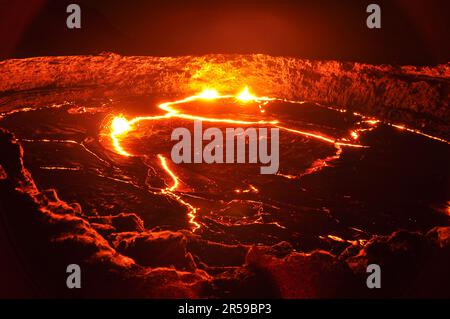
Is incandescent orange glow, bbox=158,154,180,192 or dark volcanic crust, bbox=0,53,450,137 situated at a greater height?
dark volcanic crust, bbox=0,53,450,137

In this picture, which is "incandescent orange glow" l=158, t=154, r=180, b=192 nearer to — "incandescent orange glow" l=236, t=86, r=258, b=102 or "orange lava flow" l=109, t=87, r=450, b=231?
"orange lava flow" l=109, t=87, r=450, b=231

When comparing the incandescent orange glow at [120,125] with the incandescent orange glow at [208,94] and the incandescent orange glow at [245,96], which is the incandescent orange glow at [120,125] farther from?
the incandescent orange glow at [245,96]

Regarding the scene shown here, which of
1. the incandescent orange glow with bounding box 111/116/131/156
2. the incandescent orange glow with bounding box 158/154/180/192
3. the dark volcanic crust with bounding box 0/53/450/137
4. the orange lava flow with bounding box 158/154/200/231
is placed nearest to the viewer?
the orange lava flow with bounding box 158/154/200/231

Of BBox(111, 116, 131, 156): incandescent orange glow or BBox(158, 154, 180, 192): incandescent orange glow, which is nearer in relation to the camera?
BBox(158, 154, 180, 192): incandescent orange glow

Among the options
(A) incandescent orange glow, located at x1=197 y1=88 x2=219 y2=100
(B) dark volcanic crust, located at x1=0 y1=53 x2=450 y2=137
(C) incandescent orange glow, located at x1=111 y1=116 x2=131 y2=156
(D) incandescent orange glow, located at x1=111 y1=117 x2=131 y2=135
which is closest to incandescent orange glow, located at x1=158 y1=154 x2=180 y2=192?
(C) incandescent orange glow, located at x1=111 y1=116 x2=131 y2=156

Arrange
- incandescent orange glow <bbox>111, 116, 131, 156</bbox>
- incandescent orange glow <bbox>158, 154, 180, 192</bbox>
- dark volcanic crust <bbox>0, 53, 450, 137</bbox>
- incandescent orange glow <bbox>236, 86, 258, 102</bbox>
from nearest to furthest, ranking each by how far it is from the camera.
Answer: incandescent orange glow <bbox>158, 154, 180, 192</bbox>
incandescent orange glow <bbox>111, 116, 131, 156</bbox>
dark volcanic crust <bbox>0, 53, 450, 137</bbox>
incandescent orange glow <bbox>236, 86, 258, 102</bbox>

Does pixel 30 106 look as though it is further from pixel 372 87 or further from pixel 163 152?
pixel 372 87
